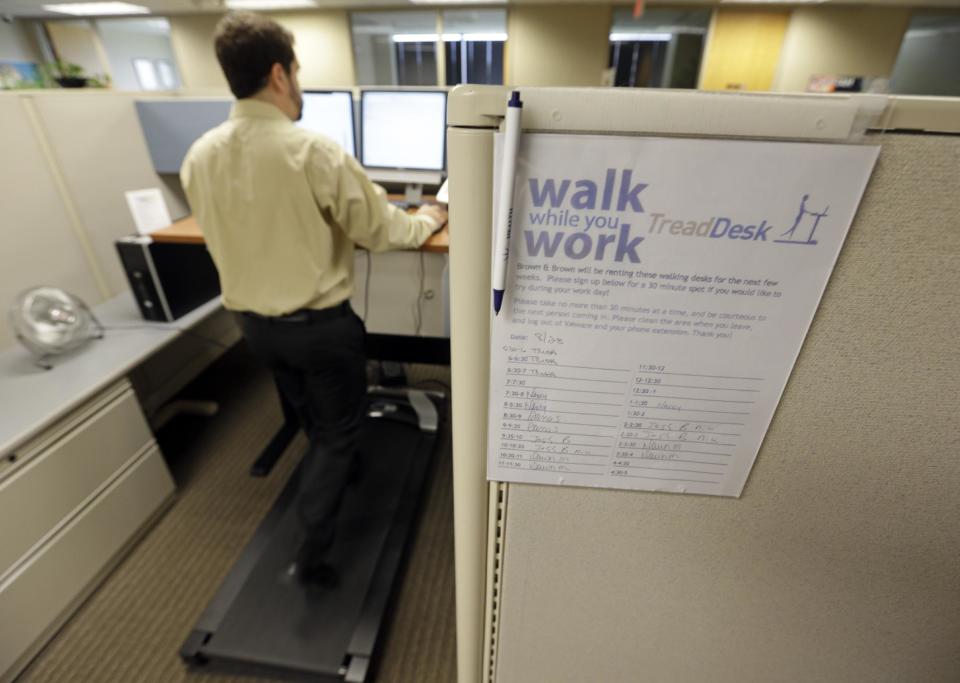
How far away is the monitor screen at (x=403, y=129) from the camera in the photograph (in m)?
1.67

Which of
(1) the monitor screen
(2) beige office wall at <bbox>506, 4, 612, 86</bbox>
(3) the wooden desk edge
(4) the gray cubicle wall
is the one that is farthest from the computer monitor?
(2) beige office wall at <bbox>506, 4, 612, 86</bbox>

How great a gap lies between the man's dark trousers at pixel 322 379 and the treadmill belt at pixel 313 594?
0.51ft

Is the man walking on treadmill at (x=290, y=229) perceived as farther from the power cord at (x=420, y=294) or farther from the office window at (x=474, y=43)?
the office window at (x=474, y=43)

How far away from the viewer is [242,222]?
0.98m

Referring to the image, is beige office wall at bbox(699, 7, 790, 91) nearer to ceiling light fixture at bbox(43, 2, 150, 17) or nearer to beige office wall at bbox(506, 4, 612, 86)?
beige office wall at bbox(506, 4, 612, 86)

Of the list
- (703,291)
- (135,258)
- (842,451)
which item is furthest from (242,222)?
(842,451)

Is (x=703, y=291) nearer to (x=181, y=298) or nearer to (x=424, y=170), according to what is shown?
(x=424, y=170)

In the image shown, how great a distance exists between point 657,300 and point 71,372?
5.40 ft

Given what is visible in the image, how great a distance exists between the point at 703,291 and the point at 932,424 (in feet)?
0.76

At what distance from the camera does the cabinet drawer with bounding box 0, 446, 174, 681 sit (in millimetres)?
1088

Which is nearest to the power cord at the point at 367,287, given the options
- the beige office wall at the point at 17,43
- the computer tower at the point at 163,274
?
the computer tower at the point at 163,274

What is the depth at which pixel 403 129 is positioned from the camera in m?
1.71

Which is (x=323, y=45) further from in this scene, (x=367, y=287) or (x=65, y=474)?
(x=65, y=474)

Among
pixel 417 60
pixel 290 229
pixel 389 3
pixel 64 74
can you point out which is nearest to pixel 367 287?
pixel 290 229
